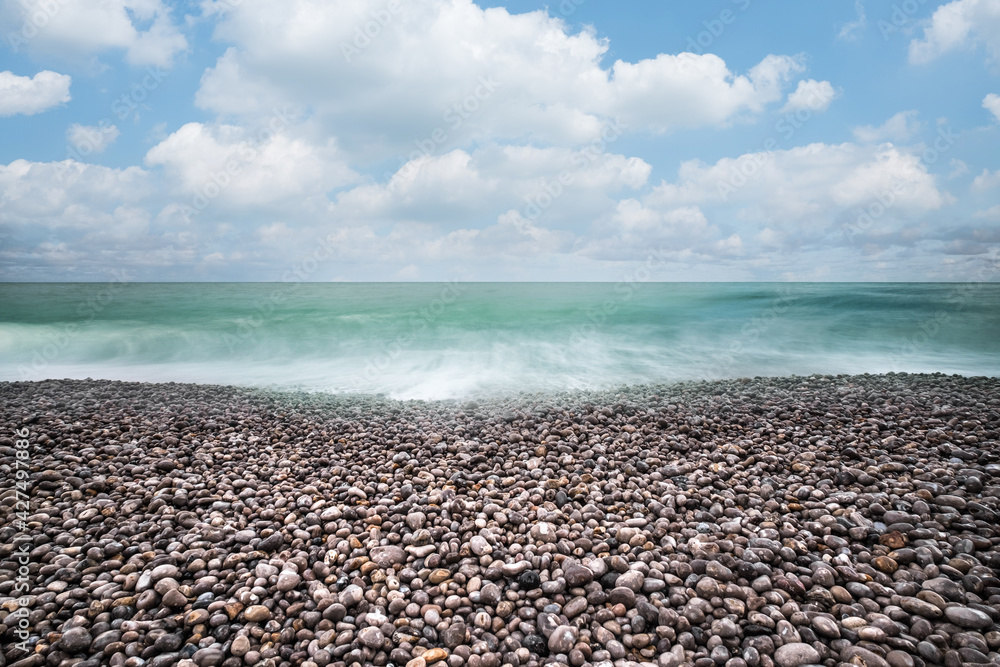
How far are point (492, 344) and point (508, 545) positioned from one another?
47.9ft

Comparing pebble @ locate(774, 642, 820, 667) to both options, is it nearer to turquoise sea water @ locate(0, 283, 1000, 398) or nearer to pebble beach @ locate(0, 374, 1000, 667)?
pebble beach @ locate(0, 374, 1000, 667)

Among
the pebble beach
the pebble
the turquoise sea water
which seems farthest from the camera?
the turquoise sea water

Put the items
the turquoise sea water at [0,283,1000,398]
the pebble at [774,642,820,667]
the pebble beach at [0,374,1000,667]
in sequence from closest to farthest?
the pebble at [774,642,820,667] → the pebble beach at [0,374,1000,667] → the turquoise sea water at [0,283,1000,398]

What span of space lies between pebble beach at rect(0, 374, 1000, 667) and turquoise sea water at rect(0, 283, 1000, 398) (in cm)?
551

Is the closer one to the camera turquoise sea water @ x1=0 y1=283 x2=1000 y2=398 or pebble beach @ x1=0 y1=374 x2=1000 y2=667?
pebble beach @ x1=0 y1=374 x2=1000 y2=667

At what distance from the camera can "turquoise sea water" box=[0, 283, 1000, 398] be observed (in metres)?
13.2

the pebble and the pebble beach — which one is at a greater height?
the pebble beach

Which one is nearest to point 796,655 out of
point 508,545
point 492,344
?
point 508,545

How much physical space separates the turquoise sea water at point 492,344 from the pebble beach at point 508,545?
551cm

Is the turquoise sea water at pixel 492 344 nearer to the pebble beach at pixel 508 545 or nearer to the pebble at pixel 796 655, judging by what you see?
the pebble beach at pixel 508 545

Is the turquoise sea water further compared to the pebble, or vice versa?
the turquoise sea water

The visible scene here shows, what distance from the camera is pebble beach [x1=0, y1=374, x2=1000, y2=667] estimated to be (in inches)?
111

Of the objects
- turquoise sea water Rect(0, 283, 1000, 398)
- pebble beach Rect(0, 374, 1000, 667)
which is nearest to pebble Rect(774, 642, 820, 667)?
pebble beach Rect(0, 374, 1000, 667)

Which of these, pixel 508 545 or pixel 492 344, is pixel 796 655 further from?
pixel 492 344
